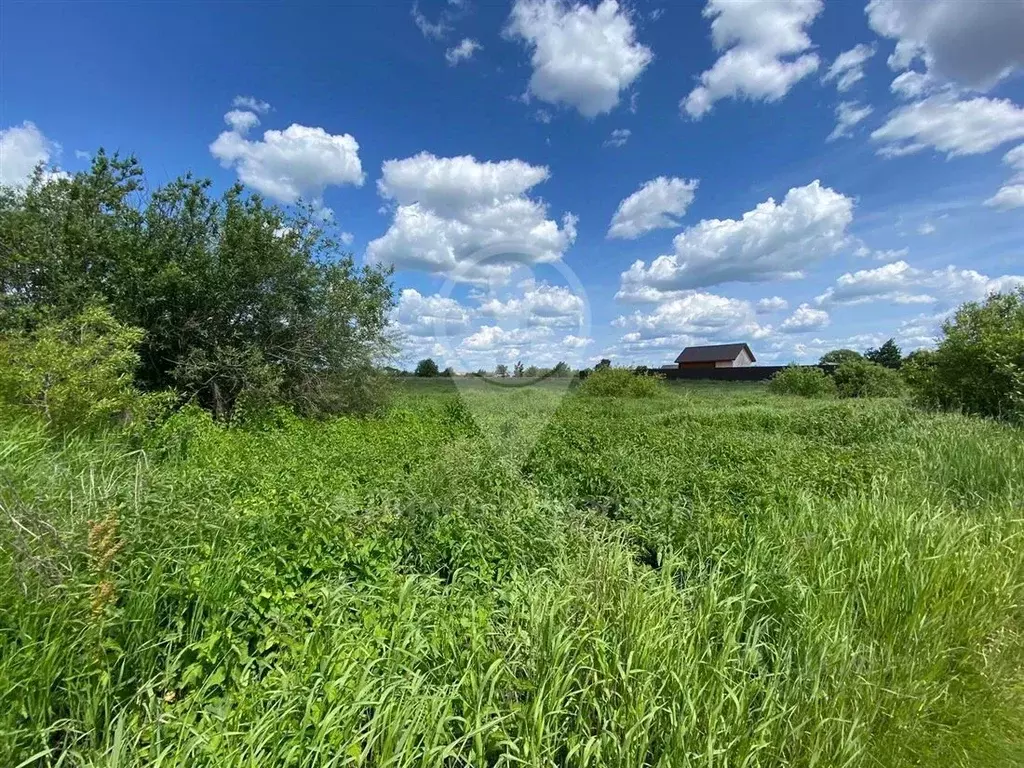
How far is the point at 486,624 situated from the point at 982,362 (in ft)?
41.4

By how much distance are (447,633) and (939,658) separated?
8.17 ft

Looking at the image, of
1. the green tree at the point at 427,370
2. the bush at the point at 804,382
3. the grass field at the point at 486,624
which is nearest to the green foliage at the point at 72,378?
the grass field at the point at 486,624

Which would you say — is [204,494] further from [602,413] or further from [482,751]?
[602,413]

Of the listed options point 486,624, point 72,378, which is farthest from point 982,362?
point 72,378

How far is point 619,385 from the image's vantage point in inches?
814

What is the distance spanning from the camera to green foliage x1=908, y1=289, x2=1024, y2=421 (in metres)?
9.52

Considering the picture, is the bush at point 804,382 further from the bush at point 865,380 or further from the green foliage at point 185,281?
the green foliage at point 185,281

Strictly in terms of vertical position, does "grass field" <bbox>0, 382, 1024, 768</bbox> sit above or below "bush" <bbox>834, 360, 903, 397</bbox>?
below

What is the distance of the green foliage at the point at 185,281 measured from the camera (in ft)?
26.7

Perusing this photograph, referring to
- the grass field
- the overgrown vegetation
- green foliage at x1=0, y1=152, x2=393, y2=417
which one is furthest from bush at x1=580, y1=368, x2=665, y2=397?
the grass field

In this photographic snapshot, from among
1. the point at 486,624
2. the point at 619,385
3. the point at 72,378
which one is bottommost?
the point at 486,624

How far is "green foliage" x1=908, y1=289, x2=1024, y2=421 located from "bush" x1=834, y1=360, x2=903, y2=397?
27.8 feet

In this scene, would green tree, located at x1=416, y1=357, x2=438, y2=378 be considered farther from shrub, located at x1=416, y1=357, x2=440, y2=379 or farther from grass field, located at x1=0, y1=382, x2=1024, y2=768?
grass field, located at x1=0, y1=382, x2=1024, y2=768

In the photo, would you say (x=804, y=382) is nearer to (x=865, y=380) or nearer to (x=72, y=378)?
(x=865, y=380)
